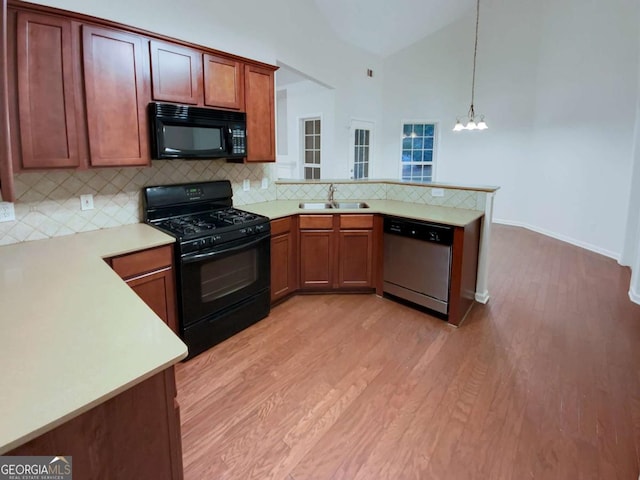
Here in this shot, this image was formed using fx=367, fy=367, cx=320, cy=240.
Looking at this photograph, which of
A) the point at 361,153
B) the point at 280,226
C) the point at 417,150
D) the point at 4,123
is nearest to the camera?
the point at 4,123

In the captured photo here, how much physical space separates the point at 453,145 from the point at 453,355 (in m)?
5.97

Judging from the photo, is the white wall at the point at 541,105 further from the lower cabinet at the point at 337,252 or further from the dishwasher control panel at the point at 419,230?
the lower cabinet at the point at 337,252

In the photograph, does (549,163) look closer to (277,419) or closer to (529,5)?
(529,5)

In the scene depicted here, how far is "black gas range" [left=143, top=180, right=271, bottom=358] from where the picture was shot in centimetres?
249

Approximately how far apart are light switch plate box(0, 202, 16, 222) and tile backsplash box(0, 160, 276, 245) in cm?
2

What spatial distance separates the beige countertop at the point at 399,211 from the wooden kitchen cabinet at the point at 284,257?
0.36ft

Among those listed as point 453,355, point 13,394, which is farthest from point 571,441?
point 13,394

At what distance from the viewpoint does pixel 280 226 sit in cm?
327

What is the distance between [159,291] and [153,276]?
0.39 feet

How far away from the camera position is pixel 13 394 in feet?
2.92

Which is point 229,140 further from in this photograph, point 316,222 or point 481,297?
point 481,297

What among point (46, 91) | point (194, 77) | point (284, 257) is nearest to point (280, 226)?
point (284, 257)

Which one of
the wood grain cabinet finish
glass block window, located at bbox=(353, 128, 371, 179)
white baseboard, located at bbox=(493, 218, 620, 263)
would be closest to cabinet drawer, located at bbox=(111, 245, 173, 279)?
Answer: the wood grain cabinet finish

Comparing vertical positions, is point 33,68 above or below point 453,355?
above
